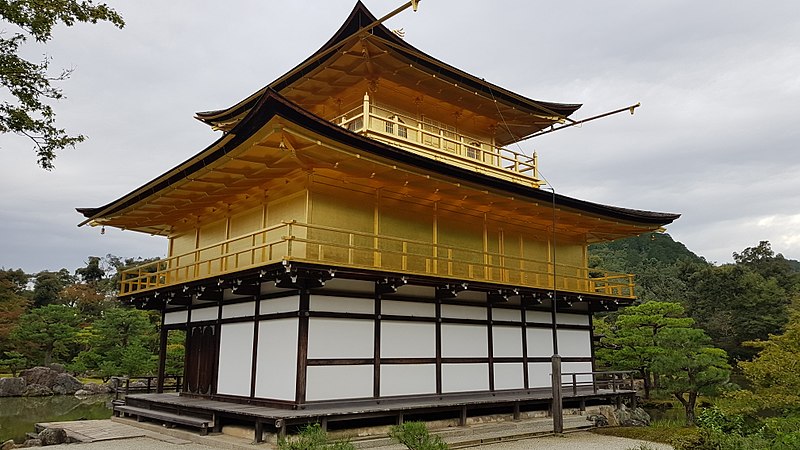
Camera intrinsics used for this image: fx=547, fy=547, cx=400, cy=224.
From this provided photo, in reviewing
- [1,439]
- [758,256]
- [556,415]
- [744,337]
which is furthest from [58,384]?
[758,256]

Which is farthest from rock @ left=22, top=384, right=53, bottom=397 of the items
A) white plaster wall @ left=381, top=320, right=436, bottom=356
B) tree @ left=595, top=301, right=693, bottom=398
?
tree @ left=595, top=301, right=693, bottom=398

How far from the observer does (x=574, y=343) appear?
1752 centimetres

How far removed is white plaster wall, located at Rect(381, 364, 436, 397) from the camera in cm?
1246

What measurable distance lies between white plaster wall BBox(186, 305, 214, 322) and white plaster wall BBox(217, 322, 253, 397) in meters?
0.71

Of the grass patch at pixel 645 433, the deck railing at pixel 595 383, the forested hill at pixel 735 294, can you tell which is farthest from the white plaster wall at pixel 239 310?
the forested hill at pixel 735 294

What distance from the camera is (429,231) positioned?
1445cm

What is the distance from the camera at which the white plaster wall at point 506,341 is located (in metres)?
15.1

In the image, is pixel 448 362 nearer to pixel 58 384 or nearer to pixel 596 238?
pixel 596 238

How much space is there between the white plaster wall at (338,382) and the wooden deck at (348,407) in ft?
0.63

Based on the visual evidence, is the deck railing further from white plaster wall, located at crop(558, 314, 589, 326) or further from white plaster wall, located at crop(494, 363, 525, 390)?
white plaster wall, located at crop(558, 314, 589, 326)

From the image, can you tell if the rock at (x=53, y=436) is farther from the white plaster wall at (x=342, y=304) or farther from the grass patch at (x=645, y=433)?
the grass patch at (x=645, y=433)

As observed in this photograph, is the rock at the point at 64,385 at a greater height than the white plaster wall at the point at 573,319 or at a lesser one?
lesser

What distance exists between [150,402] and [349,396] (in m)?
6.24

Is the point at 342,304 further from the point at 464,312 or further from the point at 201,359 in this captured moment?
the point at 201,359
